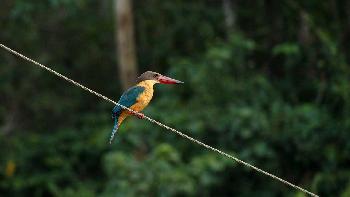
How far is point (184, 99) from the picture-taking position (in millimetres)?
11961

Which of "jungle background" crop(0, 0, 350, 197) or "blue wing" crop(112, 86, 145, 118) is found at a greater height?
"blue wing" crop(112, 86, 145, 118)

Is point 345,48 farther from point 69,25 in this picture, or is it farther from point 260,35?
point 69,25

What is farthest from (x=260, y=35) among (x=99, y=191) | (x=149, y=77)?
(x=149, y=77)

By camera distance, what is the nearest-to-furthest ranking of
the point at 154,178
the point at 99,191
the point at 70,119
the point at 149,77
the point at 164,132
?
1. the point at 149,77
2. the point at 154,178
3. the point at 164,132
4. the point at 99,191
5. the point at 70,119

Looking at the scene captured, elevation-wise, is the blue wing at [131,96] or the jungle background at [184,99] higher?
the blue wing at [131,96]

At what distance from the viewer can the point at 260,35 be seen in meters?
12.6

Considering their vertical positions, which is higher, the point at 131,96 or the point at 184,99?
the point at 131,96

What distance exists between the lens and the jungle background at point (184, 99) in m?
10.8

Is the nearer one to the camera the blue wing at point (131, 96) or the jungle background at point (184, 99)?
the blue wing at point (131, 96)

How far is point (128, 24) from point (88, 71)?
5.44 feet

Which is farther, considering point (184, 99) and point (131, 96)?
point (184, 99)

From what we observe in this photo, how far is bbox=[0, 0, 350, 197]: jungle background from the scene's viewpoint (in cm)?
1081

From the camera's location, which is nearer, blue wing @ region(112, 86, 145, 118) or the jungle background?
blue wing @ region(112, 86, 145, 118)

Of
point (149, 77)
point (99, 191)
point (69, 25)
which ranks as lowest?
point (99, 191)
